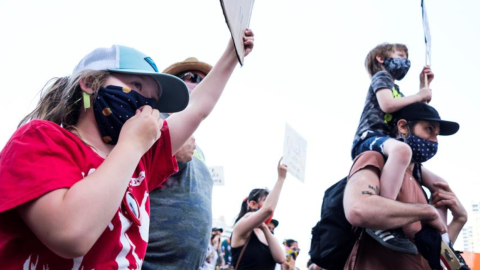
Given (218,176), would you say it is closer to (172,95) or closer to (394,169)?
(394,169)

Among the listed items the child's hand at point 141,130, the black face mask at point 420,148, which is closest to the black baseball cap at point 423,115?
the black face mask at point 420,148

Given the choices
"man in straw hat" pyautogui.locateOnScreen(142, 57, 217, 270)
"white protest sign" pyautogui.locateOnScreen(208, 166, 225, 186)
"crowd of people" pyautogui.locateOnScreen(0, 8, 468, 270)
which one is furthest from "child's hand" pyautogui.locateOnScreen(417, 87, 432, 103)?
"white protest sign" pyautogui.locateOnScreen(208, 166, 225, 186)

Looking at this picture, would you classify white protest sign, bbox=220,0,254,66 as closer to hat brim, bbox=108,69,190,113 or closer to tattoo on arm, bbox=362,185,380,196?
hat brim, bbox=108,69,190,113

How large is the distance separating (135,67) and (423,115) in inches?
92.3

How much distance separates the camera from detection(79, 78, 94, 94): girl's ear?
1.88 metres

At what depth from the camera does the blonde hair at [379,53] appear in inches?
162

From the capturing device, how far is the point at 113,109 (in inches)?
71.4

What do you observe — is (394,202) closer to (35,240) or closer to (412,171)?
(412,171)

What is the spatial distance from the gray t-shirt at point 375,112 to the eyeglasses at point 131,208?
2264 millimetres

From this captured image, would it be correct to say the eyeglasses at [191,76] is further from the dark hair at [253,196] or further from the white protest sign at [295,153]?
the dark hair at [253,196]

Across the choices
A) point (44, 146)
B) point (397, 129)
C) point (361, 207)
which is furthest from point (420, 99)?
point (44, 146)

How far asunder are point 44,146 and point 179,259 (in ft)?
3.99

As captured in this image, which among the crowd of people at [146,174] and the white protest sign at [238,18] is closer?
the crowd of people at [146,174]

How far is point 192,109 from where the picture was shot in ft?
7.24
